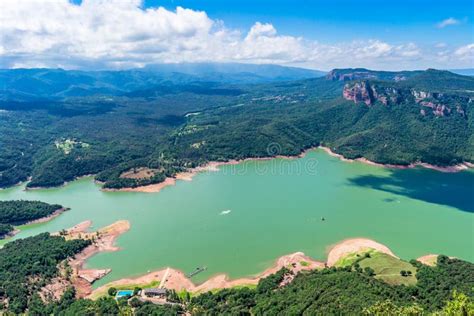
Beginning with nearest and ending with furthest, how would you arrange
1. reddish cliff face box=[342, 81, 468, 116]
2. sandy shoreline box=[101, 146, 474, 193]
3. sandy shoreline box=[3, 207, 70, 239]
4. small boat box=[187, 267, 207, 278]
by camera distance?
1. small boat box=[187, 267, 207, 278]
2. sandy shoreline box=[3, 207, 70, 239]
3. sandy shoreline box=[101, 146, 474, 193]
4. reddish cliff face box=[342, 81, 468, 116]

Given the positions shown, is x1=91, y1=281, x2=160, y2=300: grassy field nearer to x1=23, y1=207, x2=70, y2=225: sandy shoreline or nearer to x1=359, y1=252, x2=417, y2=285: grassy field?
x1=359, y1=252, x2=417, y2=285: grassy field

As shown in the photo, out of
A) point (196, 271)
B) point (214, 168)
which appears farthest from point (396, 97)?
point (196, 271)

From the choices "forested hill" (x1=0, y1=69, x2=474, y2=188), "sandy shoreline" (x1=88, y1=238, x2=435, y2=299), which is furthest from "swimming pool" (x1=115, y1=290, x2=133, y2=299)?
"forested hill" (x1=0, y1=69, x2=474, y2=188)

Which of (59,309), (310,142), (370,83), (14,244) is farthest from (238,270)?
(370,83)

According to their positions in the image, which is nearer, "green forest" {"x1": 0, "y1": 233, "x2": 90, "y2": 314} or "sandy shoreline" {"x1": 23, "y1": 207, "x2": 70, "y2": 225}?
"green forest" {"x1": 0, "y1": 233, "x2": 90, "y2": 314}

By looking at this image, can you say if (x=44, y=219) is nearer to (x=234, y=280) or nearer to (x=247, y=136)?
(x=234, y=280)

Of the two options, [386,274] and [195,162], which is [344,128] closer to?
[195,162]
